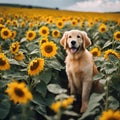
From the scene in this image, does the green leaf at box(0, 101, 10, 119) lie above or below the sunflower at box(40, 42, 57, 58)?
below

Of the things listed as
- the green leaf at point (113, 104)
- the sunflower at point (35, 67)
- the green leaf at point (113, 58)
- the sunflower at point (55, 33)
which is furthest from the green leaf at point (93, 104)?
the sunflower at point (55, 33)

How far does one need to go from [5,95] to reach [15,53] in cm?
166

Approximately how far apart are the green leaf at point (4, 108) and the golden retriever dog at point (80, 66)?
1441mm

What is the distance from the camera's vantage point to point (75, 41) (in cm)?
553

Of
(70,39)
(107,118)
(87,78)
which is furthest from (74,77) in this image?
(107,118)

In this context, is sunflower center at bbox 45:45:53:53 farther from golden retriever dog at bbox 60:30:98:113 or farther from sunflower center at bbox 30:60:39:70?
sunflower center at bbox 30:60:39:70

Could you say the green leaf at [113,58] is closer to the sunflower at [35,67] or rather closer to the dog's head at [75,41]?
the dog's head at [75,41]

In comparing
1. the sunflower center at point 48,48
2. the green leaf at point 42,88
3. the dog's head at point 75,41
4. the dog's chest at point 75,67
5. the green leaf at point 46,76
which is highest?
the dog's head at point 75,41

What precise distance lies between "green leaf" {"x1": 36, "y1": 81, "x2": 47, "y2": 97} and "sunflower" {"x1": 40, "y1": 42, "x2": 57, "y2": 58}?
0.66 metres

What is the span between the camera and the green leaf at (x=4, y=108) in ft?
12.9

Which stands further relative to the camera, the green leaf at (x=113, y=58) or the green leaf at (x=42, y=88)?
the green leaf at (x=113, y=58)

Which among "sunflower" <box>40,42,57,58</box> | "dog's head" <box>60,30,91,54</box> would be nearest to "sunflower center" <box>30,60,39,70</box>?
"sunflower" <box>40,42,57,58</box>

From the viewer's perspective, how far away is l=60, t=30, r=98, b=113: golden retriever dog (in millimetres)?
5312

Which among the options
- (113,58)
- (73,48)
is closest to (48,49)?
(73,48)
